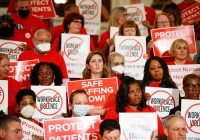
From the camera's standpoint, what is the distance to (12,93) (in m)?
8.28

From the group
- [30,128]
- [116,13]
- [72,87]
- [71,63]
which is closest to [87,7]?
[116,13]

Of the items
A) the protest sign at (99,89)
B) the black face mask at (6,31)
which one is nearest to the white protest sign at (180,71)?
the protest sign at (99,89)

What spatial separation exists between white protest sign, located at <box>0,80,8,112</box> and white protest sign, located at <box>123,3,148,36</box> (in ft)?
11.9

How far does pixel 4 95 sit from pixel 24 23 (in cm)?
255

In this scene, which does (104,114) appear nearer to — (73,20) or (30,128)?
(30,128)

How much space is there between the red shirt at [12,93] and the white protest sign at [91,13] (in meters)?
3.01

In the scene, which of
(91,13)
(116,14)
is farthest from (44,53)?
(91,13)

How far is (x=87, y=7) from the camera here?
36.9ft

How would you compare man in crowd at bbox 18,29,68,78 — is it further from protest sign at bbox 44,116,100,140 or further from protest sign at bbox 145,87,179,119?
protest sign at bbox 44,116,100,140

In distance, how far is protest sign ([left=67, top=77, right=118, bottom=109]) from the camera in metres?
8.33

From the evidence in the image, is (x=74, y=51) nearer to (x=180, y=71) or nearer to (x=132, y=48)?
(x=132, y=48)

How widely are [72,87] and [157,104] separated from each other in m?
1.15

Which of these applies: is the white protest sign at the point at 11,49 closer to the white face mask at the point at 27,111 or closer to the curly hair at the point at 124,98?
the white face mask at the point at 27,111

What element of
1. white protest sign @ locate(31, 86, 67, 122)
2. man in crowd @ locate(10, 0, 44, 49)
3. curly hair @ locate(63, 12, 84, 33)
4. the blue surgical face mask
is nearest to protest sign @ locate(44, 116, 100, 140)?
the blue surgical face mask
